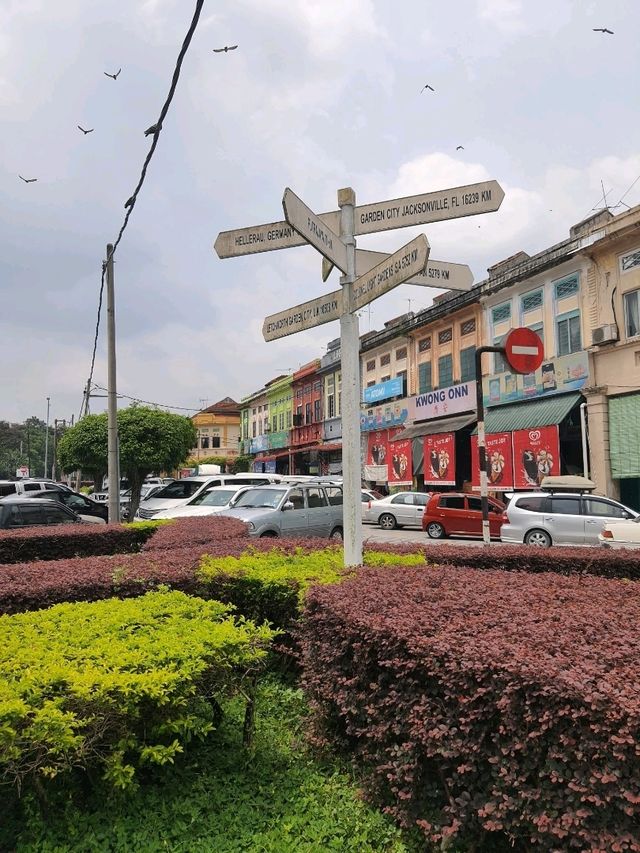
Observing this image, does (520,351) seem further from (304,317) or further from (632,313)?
(632,313)

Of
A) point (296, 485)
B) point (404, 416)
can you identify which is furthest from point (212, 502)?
point (404, 416)

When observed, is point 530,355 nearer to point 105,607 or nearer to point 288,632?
point 288,632

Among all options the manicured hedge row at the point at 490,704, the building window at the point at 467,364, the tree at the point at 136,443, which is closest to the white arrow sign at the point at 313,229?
the manicured hedge row at the point at 490,704

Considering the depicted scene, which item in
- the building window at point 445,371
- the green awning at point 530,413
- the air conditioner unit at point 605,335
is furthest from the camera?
the building window at point 445,371

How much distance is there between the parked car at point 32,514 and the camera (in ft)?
44.1

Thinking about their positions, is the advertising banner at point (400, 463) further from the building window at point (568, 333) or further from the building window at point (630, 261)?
the building window at point (630, 261)

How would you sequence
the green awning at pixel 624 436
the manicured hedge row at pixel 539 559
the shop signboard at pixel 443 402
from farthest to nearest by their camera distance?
the shop signboard at pixel 443 402
the green awning at pixel 624 436
the manicured hedge row at pixel 539 559

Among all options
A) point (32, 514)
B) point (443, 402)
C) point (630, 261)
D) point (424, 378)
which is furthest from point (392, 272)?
point (424, 378)

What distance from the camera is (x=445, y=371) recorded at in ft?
108

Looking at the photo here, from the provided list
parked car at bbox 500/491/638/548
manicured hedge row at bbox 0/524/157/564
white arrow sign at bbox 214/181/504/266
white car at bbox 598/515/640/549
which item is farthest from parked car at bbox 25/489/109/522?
white arrow sign at bbox 214/181/504/266

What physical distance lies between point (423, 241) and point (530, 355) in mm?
6381

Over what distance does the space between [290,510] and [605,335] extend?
14490 mm

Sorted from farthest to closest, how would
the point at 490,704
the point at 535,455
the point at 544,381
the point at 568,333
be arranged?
1. the point at 544,381
2. the point at 535,455
3. the point at 568,333
4. the point at 490,704

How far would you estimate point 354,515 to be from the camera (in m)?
4.73
